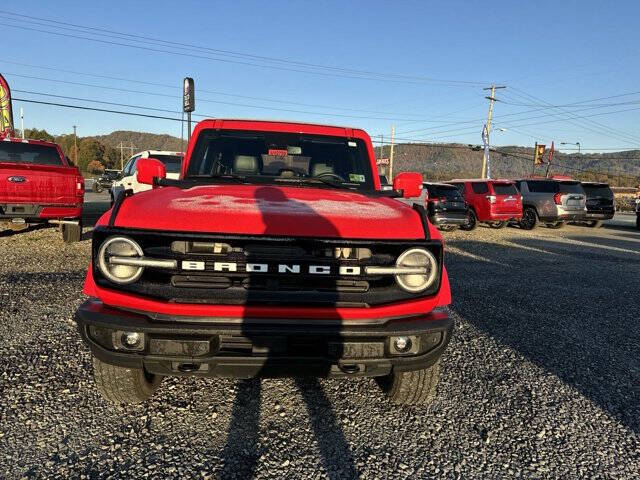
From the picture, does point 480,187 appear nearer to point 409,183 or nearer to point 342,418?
point 409,183

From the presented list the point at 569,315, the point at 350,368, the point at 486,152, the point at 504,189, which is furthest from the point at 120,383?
the point at 486,152

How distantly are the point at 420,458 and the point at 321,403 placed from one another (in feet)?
2.53

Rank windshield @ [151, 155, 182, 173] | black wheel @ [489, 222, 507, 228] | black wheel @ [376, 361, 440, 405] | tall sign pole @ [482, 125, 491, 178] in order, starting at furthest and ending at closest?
tall sign pole @ [482, 125, 491, 178]
black wheel @ [489, 222, 507, 228]
windshield @ [151, 155, 182, 173]
black wheel @ [376, 361, 440, 405]

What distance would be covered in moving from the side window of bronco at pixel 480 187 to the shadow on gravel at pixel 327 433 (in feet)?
44.6

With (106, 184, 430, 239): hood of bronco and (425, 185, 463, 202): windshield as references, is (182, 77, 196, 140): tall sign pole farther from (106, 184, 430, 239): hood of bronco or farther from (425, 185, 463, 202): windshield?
(425, 185, 463, 202): windshield

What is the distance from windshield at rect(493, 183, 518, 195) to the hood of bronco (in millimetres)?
13672

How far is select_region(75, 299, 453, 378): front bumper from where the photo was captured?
2.23 metres

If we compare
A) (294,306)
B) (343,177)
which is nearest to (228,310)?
(294,306)

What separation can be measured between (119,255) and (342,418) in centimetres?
164

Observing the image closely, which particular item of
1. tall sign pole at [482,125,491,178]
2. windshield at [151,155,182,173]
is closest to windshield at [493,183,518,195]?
windshield at [151,155,182,173]

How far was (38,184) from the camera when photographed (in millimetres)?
7770

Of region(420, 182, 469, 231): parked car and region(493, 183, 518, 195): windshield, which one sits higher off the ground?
region(493, 183, 518, 195): windshield

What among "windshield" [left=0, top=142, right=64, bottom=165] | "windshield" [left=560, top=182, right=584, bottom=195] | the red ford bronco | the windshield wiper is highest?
"windshield" [left=0, top=142, right=64, bottom=165]

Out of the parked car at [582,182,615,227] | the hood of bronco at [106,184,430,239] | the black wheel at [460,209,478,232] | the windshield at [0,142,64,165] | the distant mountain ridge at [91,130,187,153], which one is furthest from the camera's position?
the distant mountain ridge at [91,130,187,153]
